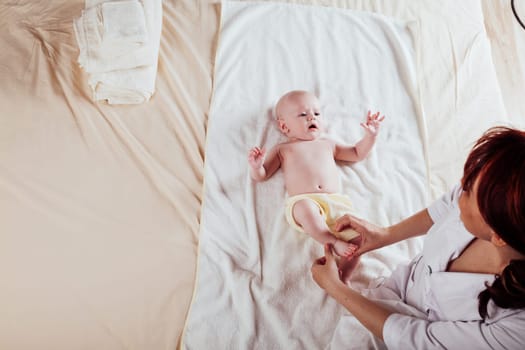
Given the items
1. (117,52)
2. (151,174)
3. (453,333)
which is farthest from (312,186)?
(117,52)

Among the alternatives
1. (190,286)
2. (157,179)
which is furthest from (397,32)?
(190,286)

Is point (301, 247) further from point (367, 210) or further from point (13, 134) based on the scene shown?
point (13, 134)

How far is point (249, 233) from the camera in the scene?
148cm

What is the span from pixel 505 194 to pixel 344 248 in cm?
60

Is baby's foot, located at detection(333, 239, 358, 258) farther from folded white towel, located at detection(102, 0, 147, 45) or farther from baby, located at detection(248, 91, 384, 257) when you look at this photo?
folded white towel, located at detection(102, 0, 147, 45)

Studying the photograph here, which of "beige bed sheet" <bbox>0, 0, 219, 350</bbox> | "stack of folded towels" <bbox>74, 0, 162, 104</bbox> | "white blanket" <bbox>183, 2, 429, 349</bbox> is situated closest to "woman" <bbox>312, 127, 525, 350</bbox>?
"white blanket" <bbox>183, 2, 429, 349</bbox>

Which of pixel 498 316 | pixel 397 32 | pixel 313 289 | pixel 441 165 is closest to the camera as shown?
pixel 498 316

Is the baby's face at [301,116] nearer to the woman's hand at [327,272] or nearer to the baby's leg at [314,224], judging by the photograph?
the baby's leg at [314,224]

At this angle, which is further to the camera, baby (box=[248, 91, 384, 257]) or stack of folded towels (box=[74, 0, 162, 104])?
stack of folded towels (box=[74, 0, 162, 104])

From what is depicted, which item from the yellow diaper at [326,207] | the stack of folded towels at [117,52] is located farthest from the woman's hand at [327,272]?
the stack of folded towels at [117,52]

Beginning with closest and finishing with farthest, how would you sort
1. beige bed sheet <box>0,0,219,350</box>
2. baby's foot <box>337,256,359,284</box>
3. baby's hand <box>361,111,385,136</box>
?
beige bed sheet <box>0,0,219,350</box>, baby's foot <box>337,256,359,284</box>, baby's hand <box>361,111,385,136</box>

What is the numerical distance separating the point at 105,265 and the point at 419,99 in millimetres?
1274

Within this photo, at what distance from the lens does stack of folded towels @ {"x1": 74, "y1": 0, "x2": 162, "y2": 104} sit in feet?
5.39

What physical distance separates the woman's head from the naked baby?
56 centimetres
